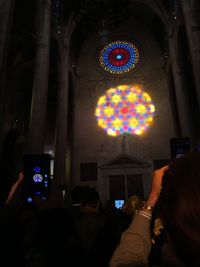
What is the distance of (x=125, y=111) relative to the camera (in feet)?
54.6

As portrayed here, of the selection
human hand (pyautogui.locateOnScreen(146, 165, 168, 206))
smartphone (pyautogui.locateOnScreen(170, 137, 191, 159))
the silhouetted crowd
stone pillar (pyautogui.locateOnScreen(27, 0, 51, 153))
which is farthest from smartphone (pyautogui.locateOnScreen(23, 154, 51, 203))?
stone pillar (pyautogui.locateOnScreen(27, 0, 51, 153))

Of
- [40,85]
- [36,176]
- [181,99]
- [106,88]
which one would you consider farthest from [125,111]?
[36,176]

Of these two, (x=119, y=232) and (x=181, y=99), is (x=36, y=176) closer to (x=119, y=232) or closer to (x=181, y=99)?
(x=119, y=232)

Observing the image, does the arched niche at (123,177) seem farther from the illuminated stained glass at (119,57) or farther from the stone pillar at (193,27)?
the stone pillar at (193,27)

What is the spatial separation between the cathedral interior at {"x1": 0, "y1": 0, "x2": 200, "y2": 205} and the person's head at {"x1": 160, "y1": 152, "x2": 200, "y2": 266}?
8.96 m

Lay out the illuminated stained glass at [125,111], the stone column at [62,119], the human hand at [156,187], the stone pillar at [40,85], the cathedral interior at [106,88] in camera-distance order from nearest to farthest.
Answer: the human hand at [156,187], the stone pillar at [40,85], the cathedral interior at [106,88], the stone column at [62,119], the illuminated stained glass at [125,111]

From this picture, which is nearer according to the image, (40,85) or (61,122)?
(40,85)

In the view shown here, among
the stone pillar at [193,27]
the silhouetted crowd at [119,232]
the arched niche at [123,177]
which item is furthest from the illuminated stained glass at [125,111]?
the silhouetted crowd at [119,232]

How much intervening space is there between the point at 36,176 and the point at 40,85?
5475 millimetres

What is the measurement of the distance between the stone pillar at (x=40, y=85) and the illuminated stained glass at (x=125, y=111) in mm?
7518

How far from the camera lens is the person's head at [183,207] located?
25.0 inches

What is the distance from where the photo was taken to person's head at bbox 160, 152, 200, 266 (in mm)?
636

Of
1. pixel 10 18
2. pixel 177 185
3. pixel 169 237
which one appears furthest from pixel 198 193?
pixel 10 18

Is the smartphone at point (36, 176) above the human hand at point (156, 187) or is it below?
above
